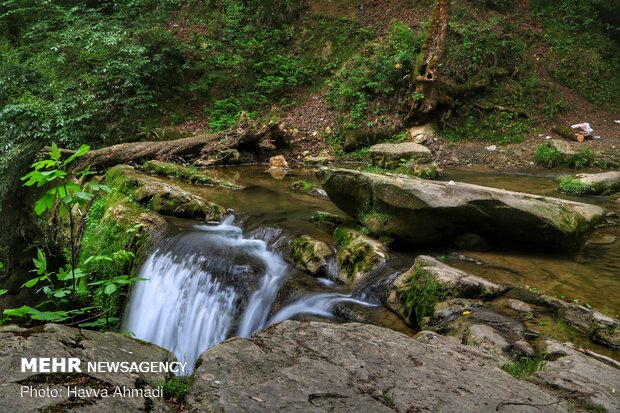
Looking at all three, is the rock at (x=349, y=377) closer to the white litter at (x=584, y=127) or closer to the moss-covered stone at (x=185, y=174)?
the moss-covered stone at (x=185, y=174)

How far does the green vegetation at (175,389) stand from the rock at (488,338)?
2404mm

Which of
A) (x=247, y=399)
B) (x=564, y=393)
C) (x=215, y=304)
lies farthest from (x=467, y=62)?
(x=247, y=399)

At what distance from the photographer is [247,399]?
228cm

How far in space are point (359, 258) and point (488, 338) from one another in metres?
2.08

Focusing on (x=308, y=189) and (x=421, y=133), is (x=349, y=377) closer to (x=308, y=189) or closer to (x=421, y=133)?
(x=308, y=189)

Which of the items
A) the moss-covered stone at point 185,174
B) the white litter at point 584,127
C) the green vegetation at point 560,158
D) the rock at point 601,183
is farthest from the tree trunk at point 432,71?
the moss-covered stone at point 185,174

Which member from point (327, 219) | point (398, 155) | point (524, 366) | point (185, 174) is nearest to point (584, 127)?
point (398, 155)

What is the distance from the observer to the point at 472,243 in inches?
233

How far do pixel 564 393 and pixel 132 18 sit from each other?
771 inches

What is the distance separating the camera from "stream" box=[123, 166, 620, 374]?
192 inches

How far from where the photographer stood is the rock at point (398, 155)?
429 inches

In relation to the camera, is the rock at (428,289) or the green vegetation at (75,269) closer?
the green vegetation at (75,269)

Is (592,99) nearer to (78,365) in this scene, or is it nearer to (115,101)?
(115,101)

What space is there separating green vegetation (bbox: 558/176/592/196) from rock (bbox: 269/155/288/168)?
6375 mm
